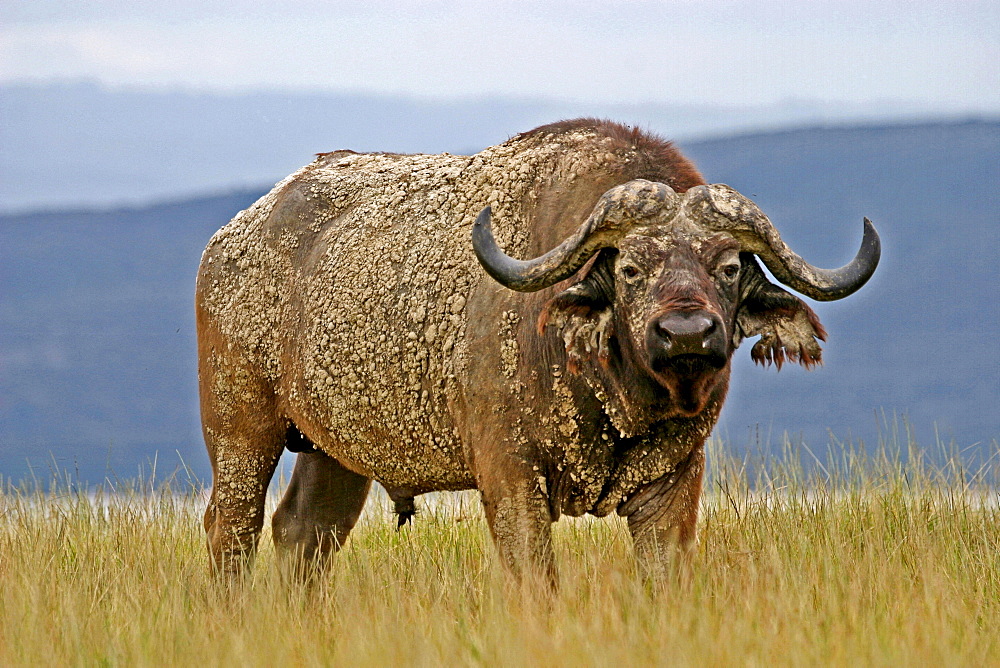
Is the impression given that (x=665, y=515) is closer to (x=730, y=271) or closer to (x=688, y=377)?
(x=688, y=377)

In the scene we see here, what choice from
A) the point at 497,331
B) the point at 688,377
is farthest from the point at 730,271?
the point at 497,331

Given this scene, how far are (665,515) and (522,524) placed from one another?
2.37 ft

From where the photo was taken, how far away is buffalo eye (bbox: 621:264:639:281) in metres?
5.78

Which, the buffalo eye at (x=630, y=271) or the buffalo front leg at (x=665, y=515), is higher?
the buffalo eye at (x=630, y=271)

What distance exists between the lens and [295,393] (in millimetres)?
7766

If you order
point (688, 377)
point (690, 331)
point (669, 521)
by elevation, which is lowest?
point (669, 521)

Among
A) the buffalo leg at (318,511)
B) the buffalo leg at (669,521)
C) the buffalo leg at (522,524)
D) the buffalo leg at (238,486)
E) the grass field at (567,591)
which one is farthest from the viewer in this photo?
the buffalo leg at (318,511)

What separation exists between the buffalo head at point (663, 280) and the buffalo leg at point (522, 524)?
0.56 metres

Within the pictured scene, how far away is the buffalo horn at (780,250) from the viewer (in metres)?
5.90

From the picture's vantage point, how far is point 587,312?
6.05 metres

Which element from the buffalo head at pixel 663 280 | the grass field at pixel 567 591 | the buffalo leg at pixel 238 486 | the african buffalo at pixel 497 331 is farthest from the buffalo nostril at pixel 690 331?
the buffalo leg at pixel 238 486

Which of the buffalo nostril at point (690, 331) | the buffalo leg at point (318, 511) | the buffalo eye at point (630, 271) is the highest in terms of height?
the buffalo eye at point (630, 271)

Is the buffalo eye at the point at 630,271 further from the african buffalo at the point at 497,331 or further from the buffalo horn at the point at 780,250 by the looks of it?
the buffalo horn at the point at 780,250

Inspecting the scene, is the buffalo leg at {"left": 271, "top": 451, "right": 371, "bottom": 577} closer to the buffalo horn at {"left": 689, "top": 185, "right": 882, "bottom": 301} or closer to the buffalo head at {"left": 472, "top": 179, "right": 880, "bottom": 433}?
the buffalo head at {"left": 472, "top": 179, "right": 880, "bottom": 433}
